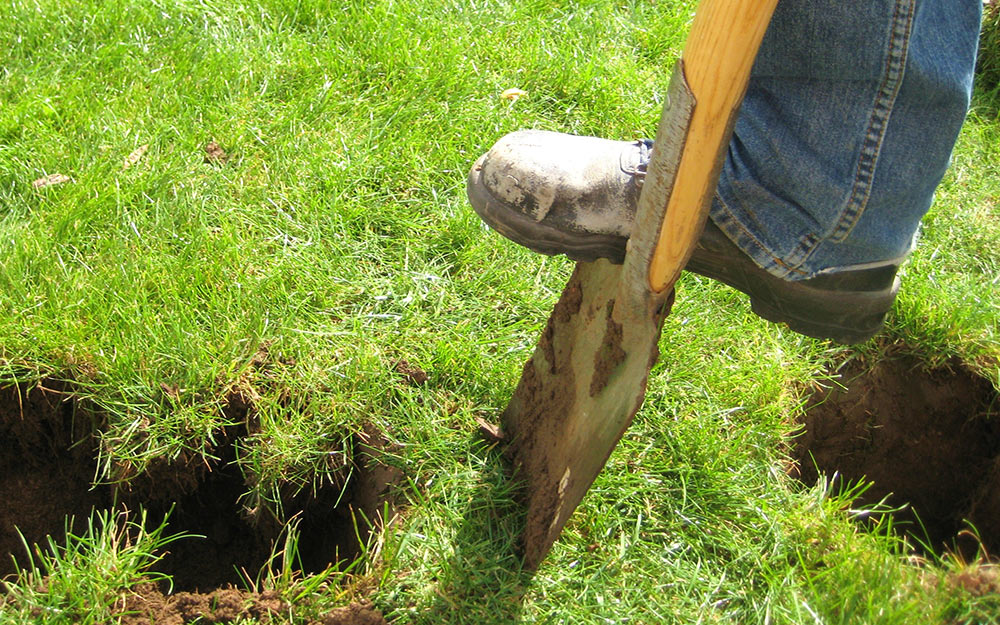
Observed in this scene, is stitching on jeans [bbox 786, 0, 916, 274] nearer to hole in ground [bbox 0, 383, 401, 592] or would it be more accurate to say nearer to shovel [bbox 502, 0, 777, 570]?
shovel [bbox 502, 0, 777, 570]

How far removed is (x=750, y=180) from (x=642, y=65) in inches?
65.8

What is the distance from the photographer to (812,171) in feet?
5.74

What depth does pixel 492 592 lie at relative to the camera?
1.96 m

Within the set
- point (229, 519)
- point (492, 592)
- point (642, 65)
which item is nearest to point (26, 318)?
point (229, 519)

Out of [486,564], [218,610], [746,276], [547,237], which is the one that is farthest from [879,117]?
[218,610]

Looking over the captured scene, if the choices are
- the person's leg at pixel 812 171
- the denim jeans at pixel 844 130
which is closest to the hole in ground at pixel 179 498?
the person's leg at pixel 812 171

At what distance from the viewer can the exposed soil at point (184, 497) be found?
2234mm

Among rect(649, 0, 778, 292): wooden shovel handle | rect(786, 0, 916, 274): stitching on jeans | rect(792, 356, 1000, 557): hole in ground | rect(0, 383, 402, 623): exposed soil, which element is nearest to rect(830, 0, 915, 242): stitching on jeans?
rect(786, 0, 916, 274): stitching on jeans

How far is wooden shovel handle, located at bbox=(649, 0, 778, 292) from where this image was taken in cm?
140

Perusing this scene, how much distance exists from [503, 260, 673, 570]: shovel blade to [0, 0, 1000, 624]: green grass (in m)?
0.11

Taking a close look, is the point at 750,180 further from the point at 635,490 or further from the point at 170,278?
the point at 170,278

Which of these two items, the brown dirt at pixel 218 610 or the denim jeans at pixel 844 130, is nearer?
the denim jeans at pixel 844 130

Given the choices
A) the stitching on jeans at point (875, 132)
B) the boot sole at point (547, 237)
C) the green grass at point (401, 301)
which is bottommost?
the green grass at point (401, 301)

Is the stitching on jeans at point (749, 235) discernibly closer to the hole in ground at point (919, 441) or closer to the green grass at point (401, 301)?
the green grass at point (401, 301)
